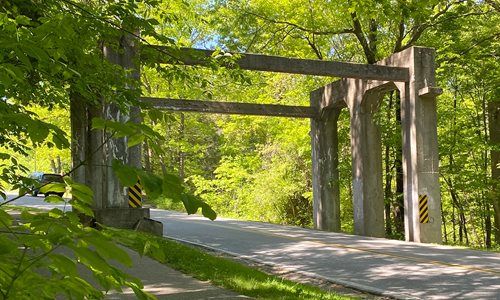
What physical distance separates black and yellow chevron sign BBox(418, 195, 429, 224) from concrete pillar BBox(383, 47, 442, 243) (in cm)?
7

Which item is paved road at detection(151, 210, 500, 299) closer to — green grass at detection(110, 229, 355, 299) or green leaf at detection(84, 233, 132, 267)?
green grass at detection(110, 229, 355, 299)

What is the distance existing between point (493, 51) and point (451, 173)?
5.20m

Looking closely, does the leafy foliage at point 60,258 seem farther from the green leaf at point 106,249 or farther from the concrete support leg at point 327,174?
the concrete support leg at point 327,174

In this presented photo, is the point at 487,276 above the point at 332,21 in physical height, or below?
below

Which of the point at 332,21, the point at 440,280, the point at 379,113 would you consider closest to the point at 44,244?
the point at 440,280

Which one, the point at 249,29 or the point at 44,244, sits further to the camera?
the point at 249,29

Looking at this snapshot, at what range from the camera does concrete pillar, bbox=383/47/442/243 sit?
51.7 feet

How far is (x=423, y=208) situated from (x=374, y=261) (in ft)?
18.2

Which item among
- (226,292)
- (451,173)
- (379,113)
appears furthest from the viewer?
(451,173)

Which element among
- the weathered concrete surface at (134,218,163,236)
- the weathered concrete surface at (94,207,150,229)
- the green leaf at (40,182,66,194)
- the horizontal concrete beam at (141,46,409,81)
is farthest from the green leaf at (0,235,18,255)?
the horizontal concrete beam at (141,46,409,81)

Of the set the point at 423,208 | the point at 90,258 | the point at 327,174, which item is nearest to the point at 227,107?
the point at 327,174

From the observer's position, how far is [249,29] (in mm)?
19484

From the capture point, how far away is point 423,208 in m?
15.7

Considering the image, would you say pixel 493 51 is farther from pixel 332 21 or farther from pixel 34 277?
pixel 34 277
